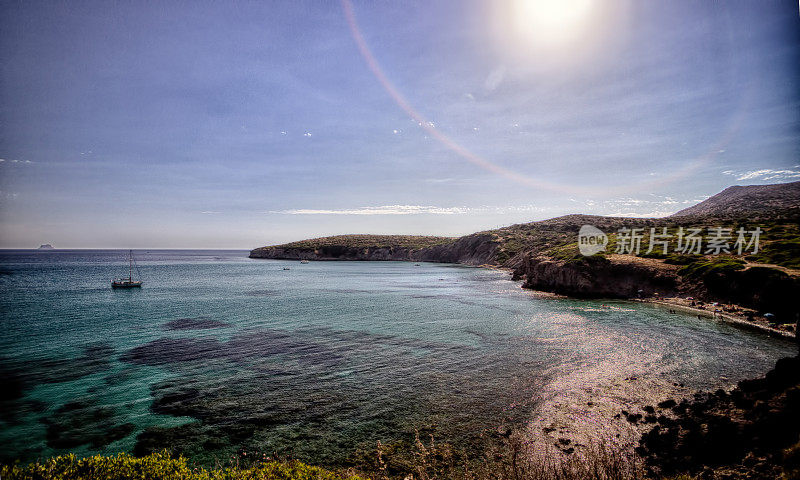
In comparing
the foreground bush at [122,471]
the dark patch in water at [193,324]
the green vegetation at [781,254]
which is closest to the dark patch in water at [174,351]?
the dark patch in water at [193,324]

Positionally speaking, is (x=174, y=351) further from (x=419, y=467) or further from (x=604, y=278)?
(x=604, y=278)

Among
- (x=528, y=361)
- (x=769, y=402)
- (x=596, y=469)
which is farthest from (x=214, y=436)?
(x=769, y=402)

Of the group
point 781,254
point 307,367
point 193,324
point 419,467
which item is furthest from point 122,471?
point 781,254

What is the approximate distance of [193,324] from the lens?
4388 cm

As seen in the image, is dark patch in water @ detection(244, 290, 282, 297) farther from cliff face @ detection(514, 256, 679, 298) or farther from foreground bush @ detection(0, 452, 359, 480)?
foreground bush @ detection(0, 452, 359, 480)

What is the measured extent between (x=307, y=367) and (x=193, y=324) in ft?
83.1

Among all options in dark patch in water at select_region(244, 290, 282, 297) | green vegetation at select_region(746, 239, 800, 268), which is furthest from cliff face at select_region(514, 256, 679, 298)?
dark patch in water at select_region(244, 290, 282, 297)

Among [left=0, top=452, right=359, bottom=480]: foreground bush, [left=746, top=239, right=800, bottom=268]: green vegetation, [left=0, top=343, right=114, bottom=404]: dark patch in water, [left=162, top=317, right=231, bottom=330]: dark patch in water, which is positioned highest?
[left=746, top=239, right=800, bottom=268]: green vegetation

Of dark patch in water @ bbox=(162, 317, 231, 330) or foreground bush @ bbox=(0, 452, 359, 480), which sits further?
dark patch in water @ bbox=(162, 317, 231, 330)

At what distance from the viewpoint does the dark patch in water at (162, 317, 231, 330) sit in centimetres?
4212

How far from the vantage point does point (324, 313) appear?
5188 centimetres

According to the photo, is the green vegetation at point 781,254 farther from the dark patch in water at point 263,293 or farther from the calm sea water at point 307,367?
the dark patch in water at point 263,293

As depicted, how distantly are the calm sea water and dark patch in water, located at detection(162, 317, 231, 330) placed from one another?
384mm

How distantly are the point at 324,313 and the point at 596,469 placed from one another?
141 feet
